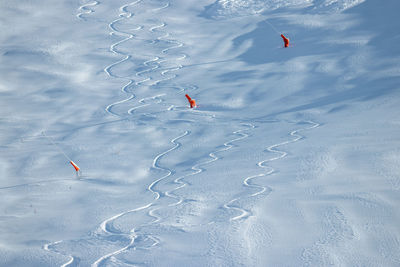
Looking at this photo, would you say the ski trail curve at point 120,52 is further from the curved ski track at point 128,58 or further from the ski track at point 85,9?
the ski track at point 85,9

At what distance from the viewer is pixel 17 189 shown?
3.24 meters

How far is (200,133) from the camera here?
Answer: 4230 mm

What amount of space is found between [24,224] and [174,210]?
36.7 inches

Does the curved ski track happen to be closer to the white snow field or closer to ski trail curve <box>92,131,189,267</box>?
the white snow field

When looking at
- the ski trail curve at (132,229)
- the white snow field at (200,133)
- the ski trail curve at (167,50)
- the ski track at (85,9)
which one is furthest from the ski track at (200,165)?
the ski track at (85,9)

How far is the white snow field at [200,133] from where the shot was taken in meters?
2.16

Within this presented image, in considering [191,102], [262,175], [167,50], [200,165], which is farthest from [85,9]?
[262,175]

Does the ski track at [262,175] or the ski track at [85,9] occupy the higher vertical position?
the ski track at [85,9]

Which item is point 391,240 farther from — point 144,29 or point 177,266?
point 144,29

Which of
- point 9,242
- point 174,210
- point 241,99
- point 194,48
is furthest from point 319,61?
point 9,242

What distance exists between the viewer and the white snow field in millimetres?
2158

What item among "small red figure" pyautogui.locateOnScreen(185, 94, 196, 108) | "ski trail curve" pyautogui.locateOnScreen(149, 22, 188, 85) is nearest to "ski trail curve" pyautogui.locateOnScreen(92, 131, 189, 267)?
"small red figure" pyautogui.locateOnScreen(185, 94, 196, 108)

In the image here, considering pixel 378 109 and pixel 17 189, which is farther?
pixel 378 109

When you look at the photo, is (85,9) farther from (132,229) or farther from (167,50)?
(132,229)
